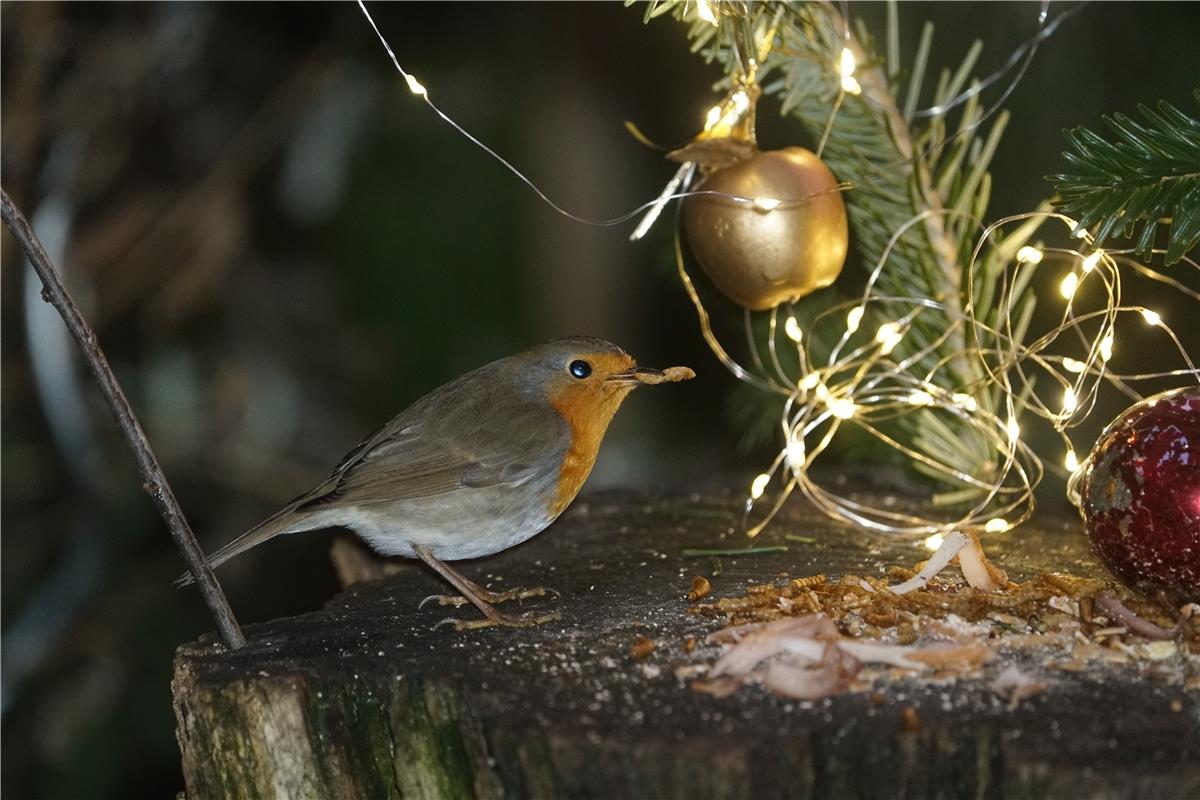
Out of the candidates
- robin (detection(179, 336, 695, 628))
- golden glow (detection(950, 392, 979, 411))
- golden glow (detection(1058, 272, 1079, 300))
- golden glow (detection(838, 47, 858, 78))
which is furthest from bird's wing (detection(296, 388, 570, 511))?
golden glow (detection(1058, 272, 1079, 300))

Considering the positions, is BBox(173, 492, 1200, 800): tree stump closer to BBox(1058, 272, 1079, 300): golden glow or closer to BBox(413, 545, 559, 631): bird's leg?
BBox(413, 545, 559, 631): bird's leg

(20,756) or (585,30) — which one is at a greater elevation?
(585,30)

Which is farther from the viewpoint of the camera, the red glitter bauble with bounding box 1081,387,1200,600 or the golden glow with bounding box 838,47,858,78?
the golden glow with bounding box 838,47,858,78

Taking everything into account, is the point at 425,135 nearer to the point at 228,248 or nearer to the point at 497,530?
the point at 228,248

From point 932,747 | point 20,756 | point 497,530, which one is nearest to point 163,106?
point 20,756

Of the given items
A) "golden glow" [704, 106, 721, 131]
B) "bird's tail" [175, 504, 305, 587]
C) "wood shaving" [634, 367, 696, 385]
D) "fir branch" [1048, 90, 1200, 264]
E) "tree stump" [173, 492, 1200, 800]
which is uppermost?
"golden glow" [704, 106, 721, 131]

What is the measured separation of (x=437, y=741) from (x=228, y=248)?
2.48 meters

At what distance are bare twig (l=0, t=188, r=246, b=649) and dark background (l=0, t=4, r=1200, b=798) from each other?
128 centimetres

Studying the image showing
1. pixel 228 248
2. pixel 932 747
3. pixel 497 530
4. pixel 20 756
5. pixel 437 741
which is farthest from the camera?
pixel 228 248

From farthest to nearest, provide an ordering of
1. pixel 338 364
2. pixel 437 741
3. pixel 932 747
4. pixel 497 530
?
pixel 338 364 → pixel 497 530 → pixel 437 741 → pixel 932 747

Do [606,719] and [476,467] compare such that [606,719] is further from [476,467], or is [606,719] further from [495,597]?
[476,467]

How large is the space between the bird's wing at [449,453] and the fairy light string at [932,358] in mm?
389

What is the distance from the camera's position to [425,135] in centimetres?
435

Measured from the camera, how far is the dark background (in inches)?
134
